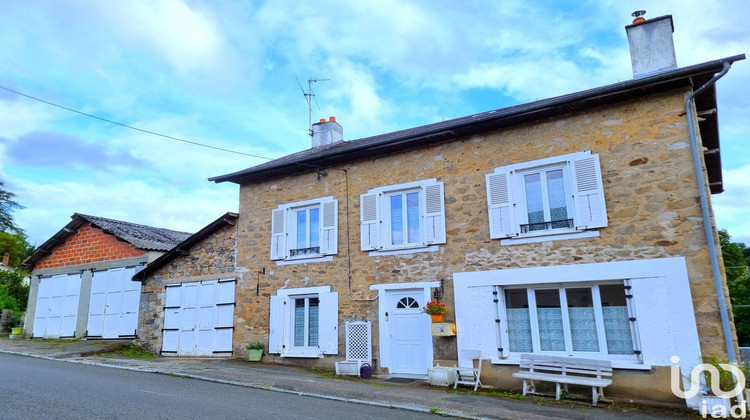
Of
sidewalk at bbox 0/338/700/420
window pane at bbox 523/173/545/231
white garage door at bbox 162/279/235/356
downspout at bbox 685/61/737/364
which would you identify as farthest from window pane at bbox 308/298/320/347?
downspout at bbox 685/61/737/364

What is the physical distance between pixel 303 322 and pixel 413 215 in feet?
11.7

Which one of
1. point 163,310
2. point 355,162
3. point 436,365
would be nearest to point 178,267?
point 163,310

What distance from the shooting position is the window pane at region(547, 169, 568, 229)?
28.0 ft

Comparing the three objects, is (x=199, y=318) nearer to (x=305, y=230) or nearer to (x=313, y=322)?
(x=313, y=322)

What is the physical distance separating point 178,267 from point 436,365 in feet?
25.2

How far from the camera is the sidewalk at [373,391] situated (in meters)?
6.68

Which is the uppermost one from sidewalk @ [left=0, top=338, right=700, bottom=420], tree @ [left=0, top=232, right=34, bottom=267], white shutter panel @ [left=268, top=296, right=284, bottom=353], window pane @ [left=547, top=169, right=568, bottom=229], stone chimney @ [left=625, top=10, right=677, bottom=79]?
tree @ [left=0, top=232, right=34, bottom=267]

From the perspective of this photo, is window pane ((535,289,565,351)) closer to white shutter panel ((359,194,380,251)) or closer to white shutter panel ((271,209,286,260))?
white shutter panel ((359,194,380,251))

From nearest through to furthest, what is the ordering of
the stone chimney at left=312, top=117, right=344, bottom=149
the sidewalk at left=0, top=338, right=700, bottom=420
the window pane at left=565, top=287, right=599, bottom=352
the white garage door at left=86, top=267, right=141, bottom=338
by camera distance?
the sidewalk at left=0, top=338, right=700, bottom=420, the window pane at left=565, top=287, right=599, bottom=352, the stone chimney at left=312, top=117, right=344, bottom=149, the white garage door at left=86, top=267, right=141, bottom=338

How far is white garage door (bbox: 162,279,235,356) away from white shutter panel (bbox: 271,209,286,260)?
1.53 meters

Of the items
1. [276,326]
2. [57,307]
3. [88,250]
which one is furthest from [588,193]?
[57,307]

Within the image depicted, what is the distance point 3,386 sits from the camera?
7273 millimetres

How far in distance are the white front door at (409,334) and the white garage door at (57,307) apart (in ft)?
40.1

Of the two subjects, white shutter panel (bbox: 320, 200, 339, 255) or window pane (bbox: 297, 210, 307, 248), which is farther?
window pane (bbox: 297, 210, 307, 248)
